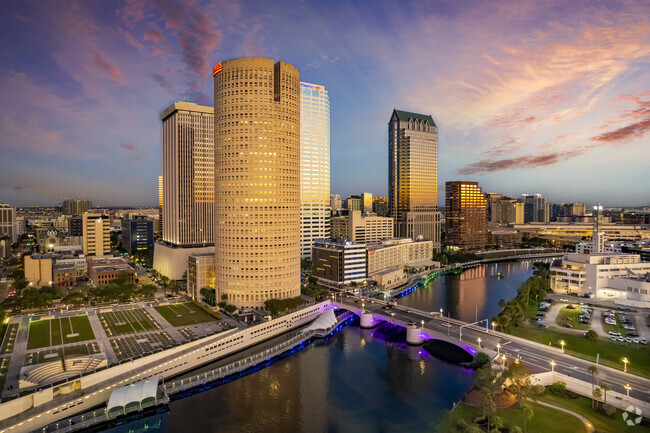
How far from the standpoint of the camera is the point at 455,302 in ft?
327

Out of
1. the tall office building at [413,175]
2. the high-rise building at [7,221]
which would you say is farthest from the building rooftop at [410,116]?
the high-rise building at [7,221]

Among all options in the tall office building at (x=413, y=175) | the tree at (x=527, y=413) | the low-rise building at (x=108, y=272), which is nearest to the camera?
the tree at (x=527, y=413)

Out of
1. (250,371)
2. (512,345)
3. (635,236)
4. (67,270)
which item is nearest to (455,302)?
(512,345)

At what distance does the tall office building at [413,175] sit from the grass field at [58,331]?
136 m

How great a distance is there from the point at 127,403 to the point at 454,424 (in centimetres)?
3752

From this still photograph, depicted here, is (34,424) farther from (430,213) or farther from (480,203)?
(480,203)

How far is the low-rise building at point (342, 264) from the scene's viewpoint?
367ft

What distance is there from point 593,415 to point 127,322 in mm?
72749

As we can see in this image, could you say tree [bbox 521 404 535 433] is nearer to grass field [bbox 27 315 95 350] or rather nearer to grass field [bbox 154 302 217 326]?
grass field [bbox 154 302 217 326]

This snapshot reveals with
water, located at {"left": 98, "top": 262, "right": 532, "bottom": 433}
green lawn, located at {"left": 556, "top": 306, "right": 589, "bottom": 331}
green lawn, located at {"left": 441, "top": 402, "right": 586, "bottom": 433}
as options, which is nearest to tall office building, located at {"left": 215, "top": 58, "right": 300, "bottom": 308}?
water, located at {"left": 98, "top": 262, "right": 532, "bottom": 433}

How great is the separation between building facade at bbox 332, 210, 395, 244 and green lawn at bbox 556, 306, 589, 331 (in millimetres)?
76842

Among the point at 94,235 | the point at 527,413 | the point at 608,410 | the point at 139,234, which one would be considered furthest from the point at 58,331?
the point at 139,234

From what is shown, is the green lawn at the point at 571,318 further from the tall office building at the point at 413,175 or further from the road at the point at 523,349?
the tall office building at the point at 413,175

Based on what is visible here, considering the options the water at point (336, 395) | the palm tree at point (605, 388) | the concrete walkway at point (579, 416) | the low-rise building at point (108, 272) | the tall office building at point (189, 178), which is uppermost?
the tall office building at point (189, 178)
